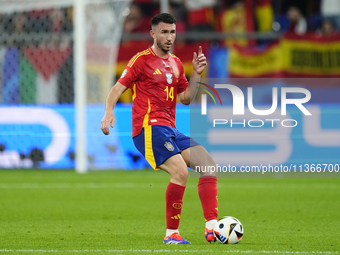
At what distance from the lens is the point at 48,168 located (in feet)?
42.5

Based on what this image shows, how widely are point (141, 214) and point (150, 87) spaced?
2.59 m

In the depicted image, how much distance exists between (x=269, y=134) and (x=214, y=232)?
706 cm

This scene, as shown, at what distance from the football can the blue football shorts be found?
690 mm

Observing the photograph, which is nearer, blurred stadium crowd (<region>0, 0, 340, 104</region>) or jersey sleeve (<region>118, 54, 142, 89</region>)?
jersey sleeve (<region>118, 54, 142, 89</region>)

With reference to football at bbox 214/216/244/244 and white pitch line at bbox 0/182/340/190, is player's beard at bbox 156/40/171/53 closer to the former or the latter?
football at bbox 214/216/244/244

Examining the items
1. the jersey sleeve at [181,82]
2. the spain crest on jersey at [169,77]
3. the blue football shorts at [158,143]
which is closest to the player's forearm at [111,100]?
the blue football shorts at [158,143]

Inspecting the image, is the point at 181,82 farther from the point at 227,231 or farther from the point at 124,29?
the point at 124,29

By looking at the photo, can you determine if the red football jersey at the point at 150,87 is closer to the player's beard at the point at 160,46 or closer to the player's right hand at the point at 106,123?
the player's beard at the point at 160,46

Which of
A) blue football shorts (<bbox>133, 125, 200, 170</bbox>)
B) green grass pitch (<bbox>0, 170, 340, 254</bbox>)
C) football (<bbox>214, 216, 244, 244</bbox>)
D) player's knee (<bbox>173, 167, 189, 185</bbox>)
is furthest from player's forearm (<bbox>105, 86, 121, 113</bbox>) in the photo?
football (<bbox>214, 216, 244, 244</bbox>)

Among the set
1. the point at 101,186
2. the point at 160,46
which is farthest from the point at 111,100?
the point at 101,186

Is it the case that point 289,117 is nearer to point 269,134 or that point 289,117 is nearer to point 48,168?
point 269,134

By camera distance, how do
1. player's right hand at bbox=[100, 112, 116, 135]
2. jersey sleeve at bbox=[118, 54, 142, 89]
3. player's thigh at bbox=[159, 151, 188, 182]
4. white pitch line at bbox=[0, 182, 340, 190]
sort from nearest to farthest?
player's right hand at bbox=[100, 112, 116, 135], player's thigh at bbox=[159, 151, 188, 182], jersey sleeve at bbox=[118, 54, 142, 89], white pitch line at bbox=[0, 182, 340, 190]

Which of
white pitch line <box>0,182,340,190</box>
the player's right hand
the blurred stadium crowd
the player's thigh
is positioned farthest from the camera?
the blurred stadium crowd

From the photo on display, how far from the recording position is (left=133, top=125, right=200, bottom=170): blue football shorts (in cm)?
510
